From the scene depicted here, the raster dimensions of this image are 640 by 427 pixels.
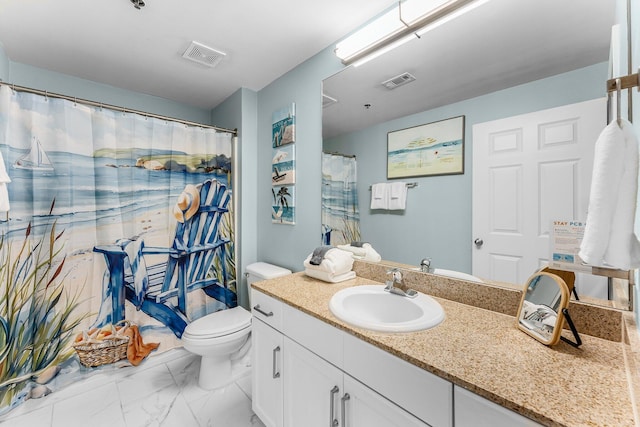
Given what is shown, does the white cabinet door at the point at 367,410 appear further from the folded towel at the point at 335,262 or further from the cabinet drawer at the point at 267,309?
the folded towel at the point at 335,262

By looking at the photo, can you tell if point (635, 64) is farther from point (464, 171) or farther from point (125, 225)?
point (125, 225)

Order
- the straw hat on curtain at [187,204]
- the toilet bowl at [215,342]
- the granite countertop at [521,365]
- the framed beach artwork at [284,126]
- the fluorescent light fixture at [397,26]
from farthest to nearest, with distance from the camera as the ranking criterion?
the straw hat on curtain at [187,204]
the framed beach artwork at [284,126]
the toilet bowl at [215,342]
the fluorescent light fixture at [397,26]
the granite countertop at [521,365]

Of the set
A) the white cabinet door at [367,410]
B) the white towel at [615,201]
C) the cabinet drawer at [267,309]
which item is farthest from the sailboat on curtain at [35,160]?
the white towel at [615,201]

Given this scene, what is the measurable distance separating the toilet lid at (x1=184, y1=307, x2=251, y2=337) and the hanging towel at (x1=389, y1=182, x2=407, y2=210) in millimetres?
1321

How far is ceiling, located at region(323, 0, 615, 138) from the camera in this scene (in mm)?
908

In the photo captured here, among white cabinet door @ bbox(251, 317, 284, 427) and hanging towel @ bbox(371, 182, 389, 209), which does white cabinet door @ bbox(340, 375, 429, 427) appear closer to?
white cabinet door @ bbox(251, 317, 284, 427)

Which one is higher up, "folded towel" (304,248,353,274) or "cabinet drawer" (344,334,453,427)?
"folded towel" (304,248,353,274)

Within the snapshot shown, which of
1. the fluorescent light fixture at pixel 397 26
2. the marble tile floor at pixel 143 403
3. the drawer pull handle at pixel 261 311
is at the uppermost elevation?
the fluorescent light fixture at pixel 397 26

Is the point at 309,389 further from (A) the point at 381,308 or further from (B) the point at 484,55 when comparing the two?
(B) the point at 484,55

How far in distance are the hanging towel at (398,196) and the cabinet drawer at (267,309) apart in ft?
2.57

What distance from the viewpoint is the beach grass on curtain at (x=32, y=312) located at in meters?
1.52

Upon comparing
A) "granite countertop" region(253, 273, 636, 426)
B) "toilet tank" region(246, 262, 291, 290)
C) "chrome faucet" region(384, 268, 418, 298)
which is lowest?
"toilet tank" region(246, 262, 291, 290)

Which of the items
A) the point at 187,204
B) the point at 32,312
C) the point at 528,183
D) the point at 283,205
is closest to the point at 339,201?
the point at 283,205

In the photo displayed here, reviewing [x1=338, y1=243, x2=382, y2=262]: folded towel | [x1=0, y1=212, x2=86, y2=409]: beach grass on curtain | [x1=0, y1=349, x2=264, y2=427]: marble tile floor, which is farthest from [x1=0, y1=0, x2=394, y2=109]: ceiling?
[x1=0, y1=349, x2=264, y2=427]: marble tile floor
